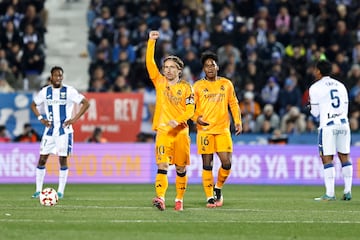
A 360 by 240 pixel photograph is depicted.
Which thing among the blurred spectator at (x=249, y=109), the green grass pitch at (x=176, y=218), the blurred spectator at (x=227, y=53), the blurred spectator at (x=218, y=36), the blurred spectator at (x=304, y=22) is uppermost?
the blurred spectator at (x=304, y=22)

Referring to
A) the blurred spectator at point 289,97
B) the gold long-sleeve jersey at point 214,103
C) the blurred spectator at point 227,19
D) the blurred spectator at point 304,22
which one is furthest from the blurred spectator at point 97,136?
the gold long-sleeve jersey at point 214,103

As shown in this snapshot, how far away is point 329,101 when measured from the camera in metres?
18.3

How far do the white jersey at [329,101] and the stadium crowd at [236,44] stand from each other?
885 cm

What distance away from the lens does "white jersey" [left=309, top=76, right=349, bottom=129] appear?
1830 centimetres

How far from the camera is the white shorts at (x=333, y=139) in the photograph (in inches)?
721

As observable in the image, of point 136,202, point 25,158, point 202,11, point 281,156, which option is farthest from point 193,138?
point 136,202

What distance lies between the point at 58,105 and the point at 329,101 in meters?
4.95

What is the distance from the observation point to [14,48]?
2975 centimetres

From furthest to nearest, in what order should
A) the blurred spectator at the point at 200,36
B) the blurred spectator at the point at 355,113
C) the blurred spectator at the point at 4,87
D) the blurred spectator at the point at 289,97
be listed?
the blurred spectator at the point at 200,36 < the blurred spectator at the point at 289,97 < the blurred spectator at the point at 4,87 < the blurred spectator at the point at 355,113

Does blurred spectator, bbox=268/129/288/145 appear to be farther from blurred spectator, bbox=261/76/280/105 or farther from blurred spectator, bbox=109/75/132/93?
blurred spectator, bbox=109/75/132/93

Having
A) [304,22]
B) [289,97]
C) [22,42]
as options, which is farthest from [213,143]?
[304,22]

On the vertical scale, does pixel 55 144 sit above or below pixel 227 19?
below

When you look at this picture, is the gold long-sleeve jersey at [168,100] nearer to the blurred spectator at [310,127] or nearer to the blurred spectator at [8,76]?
the blurred spectator at [310,127]

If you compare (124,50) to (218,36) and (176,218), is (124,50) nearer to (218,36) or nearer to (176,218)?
(218,36)
